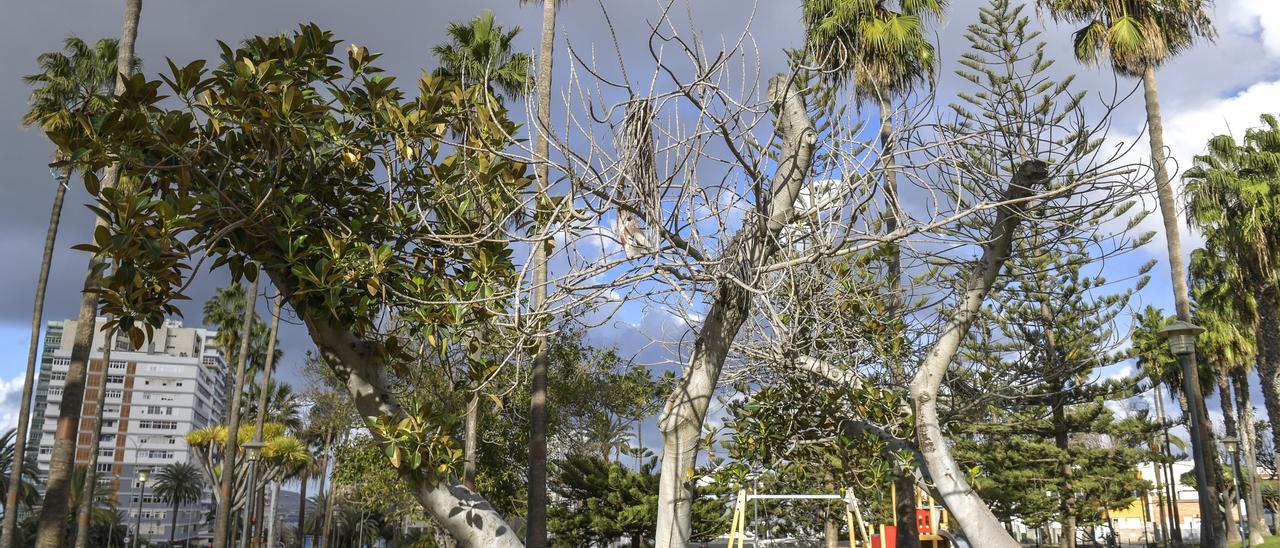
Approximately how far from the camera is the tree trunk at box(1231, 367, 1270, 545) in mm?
25250

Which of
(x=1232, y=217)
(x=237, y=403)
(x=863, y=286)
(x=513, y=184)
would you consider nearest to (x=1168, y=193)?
(x=1232, y=217)

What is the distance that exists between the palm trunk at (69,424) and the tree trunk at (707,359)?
6.54 meters

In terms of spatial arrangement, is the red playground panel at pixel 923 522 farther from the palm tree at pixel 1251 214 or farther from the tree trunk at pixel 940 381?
the palm tree at pixel 1251 214

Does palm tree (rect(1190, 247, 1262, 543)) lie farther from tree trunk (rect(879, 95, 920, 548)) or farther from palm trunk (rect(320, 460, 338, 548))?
A: palm trunk (rect(320, 460, 338, 548))

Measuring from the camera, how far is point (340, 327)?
13.1 feet

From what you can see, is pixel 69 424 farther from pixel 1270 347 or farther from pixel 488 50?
pixel 1270 347

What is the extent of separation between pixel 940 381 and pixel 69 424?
8584 millimetres

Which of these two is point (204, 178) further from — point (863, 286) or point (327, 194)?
point (863, 286)

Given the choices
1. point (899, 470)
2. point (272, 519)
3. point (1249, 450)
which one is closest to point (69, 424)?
point (899, 470)

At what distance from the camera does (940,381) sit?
4.81 meters

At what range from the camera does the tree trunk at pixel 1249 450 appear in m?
25.2

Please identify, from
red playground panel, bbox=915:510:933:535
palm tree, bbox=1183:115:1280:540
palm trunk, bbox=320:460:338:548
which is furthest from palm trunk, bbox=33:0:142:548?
palm trunk, bbox=320:460:338:548

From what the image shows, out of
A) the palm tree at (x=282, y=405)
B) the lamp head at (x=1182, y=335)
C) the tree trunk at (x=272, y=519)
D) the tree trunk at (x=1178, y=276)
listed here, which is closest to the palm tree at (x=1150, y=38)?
the tree trunk at (x=1178, y=276)

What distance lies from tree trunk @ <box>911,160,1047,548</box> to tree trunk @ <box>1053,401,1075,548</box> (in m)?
20.7
